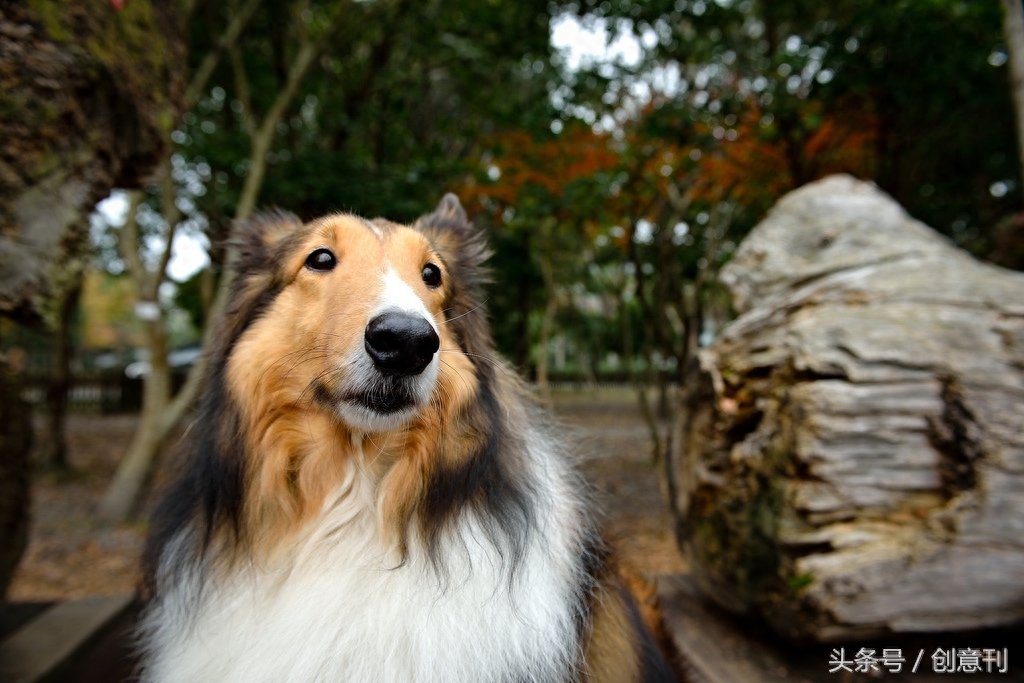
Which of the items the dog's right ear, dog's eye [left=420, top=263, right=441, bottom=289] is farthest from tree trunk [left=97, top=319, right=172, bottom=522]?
dog's eye [left=420, top=263, right=441, bottom=289]

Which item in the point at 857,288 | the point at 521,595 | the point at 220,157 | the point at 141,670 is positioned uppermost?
the point at 220,157

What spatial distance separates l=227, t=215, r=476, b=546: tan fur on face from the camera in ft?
5.55

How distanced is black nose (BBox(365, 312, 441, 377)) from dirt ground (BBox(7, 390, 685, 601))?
1076 mm

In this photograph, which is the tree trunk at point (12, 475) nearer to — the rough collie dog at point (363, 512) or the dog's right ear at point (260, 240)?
the rough collie dog at point (363, 512)

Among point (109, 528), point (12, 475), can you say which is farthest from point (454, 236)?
point (109, 528)

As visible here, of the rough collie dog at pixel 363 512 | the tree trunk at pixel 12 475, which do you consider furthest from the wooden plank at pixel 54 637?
the rough collie dog at pixel 363 512

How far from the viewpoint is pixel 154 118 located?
10.0 ft

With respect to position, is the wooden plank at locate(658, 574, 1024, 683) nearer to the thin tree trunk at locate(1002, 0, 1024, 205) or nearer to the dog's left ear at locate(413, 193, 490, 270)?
the dog's left ear at locate(413, 193, 490, 270)

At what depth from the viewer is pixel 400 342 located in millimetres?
1469

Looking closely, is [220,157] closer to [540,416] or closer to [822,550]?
[540,416]

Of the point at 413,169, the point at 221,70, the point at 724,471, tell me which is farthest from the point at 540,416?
the point at 221,70

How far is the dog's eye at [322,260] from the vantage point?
72.7 inches

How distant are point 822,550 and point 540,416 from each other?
1.19m

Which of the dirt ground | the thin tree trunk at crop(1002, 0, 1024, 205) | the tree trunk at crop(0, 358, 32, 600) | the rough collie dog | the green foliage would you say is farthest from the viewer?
the green foliage
